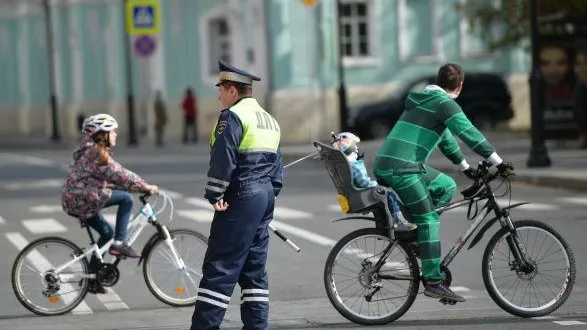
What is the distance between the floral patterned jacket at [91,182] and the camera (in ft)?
35.5

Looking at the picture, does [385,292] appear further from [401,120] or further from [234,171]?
[234,171]

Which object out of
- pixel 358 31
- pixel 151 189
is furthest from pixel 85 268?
pixel 358 31

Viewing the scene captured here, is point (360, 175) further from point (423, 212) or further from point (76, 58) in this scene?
point (76, 58)

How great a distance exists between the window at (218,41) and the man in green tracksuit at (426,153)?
3751cm

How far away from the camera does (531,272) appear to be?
9781mm

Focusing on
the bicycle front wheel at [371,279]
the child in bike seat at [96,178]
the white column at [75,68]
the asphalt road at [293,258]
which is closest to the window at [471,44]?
the white column at [75,68]

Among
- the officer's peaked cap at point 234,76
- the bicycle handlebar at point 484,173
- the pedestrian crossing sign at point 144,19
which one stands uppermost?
the pedestrian crossing sign at point 144,19

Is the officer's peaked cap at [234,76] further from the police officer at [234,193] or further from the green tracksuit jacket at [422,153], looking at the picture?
the green tracksuit jacket at [422,153]

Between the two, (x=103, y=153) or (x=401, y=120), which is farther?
(x=103, y=153)

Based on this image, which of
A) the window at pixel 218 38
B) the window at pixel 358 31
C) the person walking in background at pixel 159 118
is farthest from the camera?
the window at pixel 218 38

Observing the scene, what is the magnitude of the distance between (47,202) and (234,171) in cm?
1393

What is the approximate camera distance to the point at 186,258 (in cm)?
1110

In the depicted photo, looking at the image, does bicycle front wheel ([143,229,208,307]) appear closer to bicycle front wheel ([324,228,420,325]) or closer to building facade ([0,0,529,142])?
bicycle front wheel ([324,228,420,325])

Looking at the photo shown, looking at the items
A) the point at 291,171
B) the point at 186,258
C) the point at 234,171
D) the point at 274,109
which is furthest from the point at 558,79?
the point at 234,171
